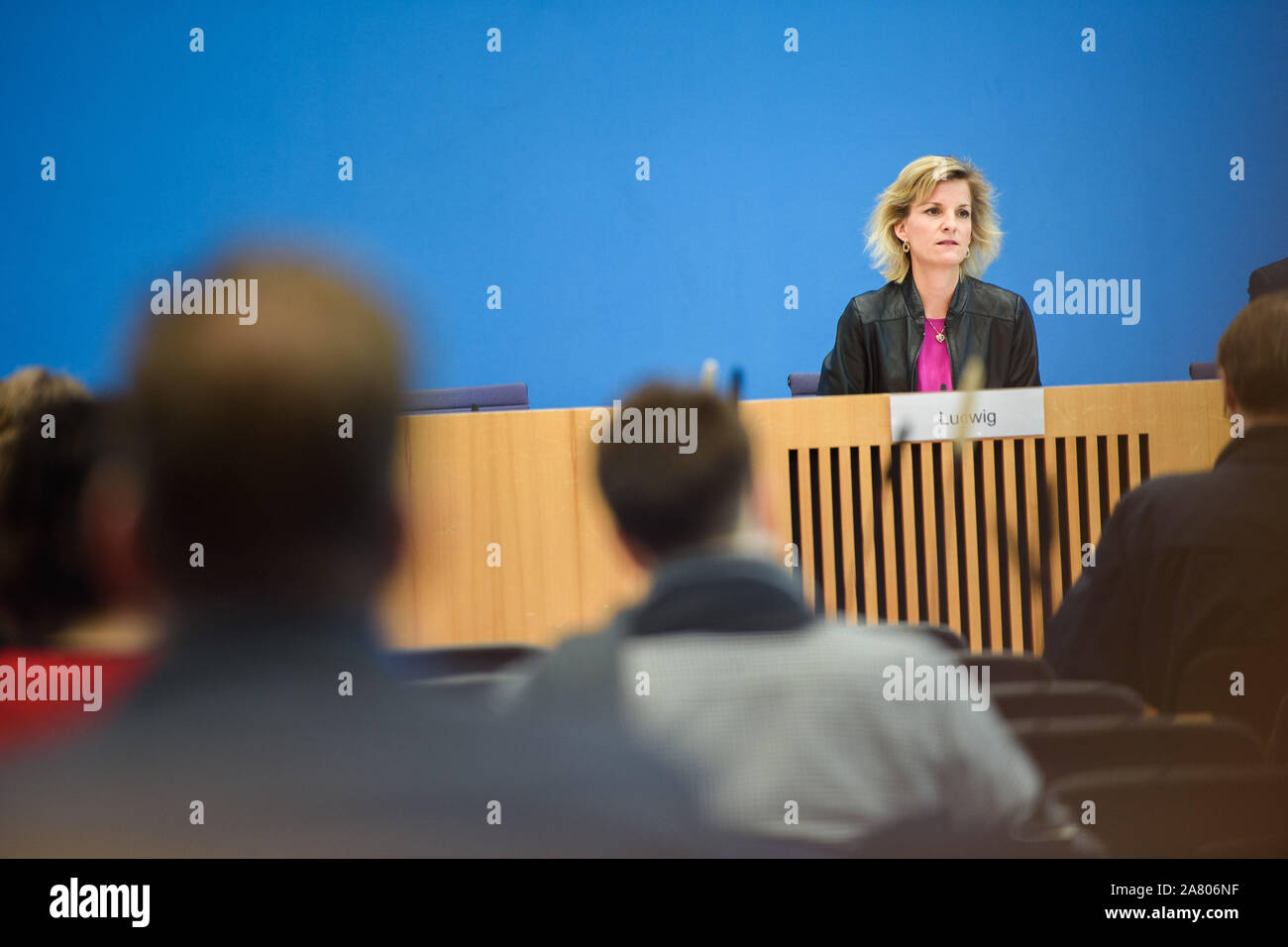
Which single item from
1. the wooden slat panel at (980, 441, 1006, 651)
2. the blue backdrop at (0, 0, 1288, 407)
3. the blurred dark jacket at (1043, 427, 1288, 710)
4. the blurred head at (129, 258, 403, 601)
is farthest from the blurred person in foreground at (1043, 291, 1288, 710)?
the blue backdrop at (0, 0, 1288, 407)

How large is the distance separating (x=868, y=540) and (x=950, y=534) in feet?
0.38

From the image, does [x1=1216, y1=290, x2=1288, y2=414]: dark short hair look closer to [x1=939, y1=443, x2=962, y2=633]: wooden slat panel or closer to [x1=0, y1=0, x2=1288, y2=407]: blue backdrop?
[x1=939, y1=443, x2=962, y2=633]: wooden slat panel

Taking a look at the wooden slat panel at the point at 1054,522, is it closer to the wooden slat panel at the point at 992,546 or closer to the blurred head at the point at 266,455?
the wooden slat panel at the point at 992,546

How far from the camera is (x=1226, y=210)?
304cm

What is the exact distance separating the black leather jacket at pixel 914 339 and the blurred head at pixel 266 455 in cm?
118

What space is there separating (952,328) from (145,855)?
138cm

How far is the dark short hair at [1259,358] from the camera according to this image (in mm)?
1104

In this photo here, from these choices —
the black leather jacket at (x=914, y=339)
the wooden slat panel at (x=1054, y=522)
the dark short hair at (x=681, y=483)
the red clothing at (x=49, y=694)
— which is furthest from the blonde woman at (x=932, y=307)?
the red clothing at (x=49, y=694)

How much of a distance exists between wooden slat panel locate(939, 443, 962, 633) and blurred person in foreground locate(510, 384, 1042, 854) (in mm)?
590

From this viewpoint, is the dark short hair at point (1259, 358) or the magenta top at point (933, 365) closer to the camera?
the dark short hair at point (1259, 358)

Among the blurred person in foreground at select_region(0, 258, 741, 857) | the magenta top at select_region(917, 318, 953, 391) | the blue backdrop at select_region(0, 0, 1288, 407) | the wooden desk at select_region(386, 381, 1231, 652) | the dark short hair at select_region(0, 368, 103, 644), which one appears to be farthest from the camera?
the blue backdrop at select_region(0, 0, 1288, 407)

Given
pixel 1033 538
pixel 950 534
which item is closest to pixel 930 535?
pixel 950 534

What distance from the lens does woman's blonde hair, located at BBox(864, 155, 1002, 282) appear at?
181 cm

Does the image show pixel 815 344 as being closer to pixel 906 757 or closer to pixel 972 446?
pixel 972 446
